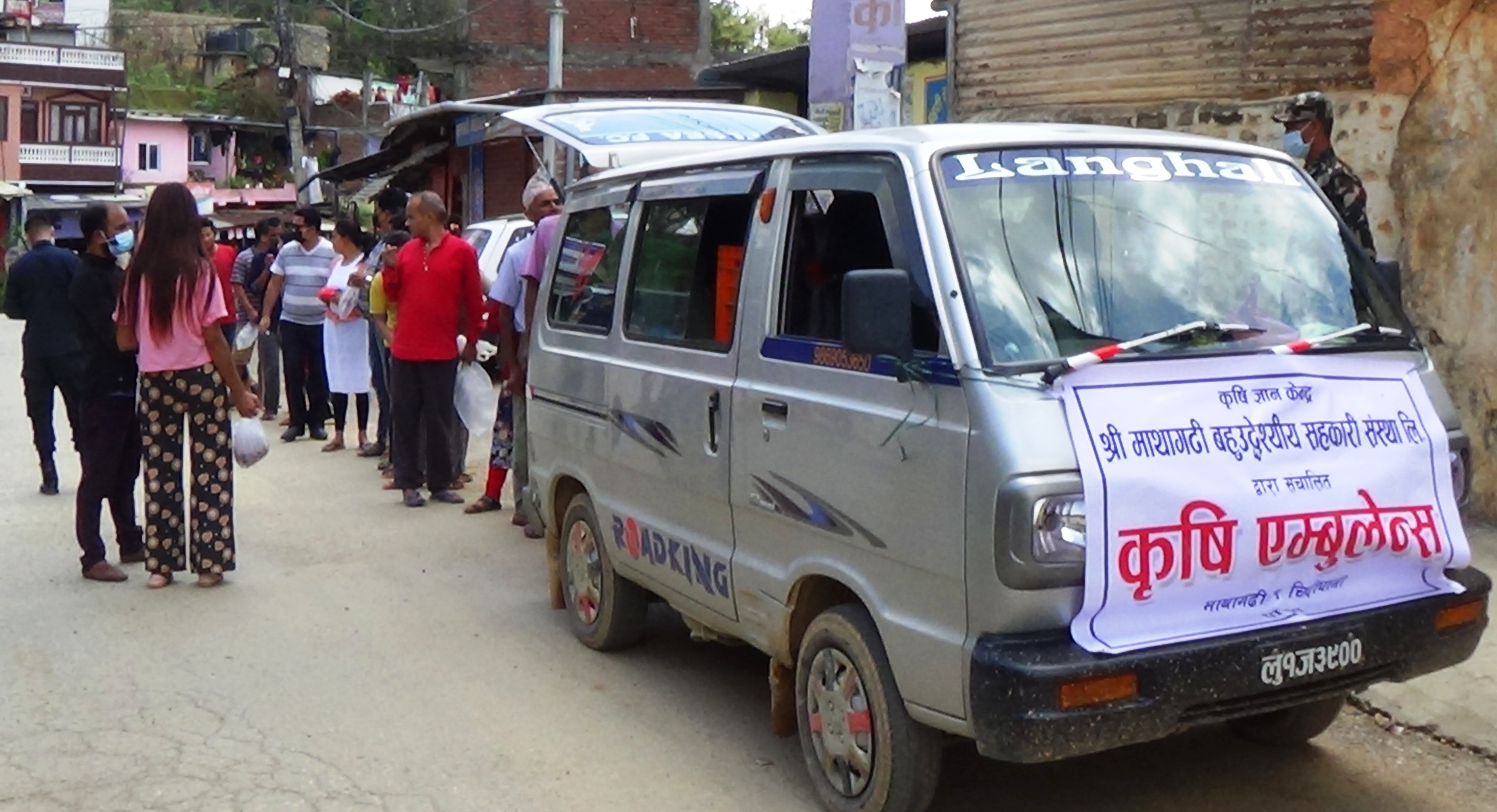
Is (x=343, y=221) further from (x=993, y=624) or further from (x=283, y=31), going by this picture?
(x=283, y=31)

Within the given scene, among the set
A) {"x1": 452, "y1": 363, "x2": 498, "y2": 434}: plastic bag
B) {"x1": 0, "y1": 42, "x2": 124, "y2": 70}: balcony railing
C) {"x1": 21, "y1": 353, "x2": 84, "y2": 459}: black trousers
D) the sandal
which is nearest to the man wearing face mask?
{"x1": 452, "y1": 363, "x2": 498, "y2": 434}: plastic bag

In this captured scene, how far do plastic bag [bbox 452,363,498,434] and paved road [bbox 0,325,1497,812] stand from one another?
43.0 inches

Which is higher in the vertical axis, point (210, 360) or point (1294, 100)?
point (1294, 100)

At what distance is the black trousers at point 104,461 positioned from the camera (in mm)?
7562

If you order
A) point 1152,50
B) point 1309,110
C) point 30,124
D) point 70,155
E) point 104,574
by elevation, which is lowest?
point 104,574

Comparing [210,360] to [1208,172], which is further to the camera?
[210,360]

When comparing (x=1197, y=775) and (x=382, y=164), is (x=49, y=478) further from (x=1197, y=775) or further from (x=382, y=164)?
(x=382, y=164)

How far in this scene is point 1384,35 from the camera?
27.3ft

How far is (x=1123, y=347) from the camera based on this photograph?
3975 mm

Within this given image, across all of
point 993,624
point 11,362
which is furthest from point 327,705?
point 11,362

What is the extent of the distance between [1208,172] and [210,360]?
478 centimetres

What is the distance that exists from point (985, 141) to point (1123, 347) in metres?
0.81

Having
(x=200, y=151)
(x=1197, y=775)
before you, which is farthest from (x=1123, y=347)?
(x=200, y=151)

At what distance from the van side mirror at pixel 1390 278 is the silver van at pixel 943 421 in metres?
0.01
